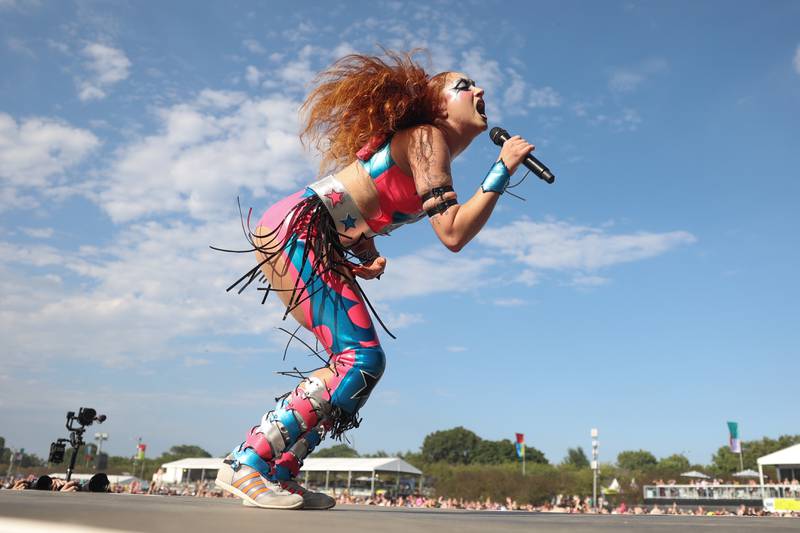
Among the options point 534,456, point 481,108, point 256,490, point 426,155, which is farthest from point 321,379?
point 534,456

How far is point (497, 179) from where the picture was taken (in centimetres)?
219

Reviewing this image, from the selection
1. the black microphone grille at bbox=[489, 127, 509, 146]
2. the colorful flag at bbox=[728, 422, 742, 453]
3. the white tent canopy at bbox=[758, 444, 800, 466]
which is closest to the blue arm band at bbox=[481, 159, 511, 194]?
the black microphone grille at bbox=[489, 127, 509, 146]

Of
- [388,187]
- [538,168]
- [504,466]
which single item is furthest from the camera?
[504,466]

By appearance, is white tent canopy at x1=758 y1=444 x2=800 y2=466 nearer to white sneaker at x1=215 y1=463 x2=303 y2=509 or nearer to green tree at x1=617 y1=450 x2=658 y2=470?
white sneaker at x1=215 y1=463 x2=303 y2=509

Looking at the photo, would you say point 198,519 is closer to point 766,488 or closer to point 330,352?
point 330,352

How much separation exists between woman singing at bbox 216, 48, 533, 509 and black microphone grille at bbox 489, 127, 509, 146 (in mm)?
53

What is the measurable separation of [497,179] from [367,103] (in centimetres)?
76

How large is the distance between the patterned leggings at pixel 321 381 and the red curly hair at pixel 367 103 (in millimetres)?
524

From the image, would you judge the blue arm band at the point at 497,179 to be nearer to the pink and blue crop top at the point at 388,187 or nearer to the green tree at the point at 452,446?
the pink and blue crop top at the point at 388,187

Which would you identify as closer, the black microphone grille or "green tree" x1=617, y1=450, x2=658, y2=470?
the black microphone grille

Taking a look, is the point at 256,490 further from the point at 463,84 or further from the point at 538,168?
the point at 463,84

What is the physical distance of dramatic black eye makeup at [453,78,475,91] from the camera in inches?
103

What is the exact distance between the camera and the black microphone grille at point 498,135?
8.34 feet

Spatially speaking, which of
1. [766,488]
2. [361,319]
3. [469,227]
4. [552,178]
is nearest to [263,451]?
[361,319]
